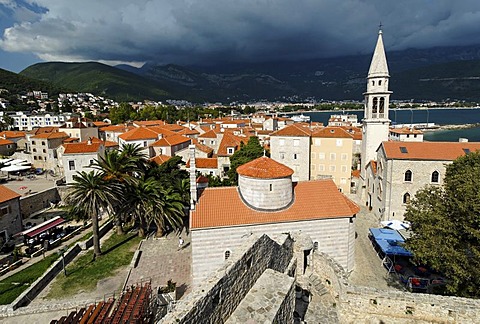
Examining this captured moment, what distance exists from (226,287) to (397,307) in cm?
887

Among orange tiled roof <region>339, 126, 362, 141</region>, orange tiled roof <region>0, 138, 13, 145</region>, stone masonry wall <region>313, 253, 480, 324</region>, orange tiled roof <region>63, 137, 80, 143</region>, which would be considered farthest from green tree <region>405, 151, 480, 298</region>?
orange tiled roof <region>0, 138, 13, 145</region>

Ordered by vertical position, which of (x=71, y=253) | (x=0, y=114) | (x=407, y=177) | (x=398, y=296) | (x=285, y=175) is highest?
(x=0, y=114)

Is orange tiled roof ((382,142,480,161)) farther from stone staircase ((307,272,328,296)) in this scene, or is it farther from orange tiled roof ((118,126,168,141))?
orange tiled roof ((118,126,168,141))

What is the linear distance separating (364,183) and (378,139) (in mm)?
5755

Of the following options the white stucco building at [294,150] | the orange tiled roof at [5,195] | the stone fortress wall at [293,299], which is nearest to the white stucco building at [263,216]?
the stone fortress wall at [293,299]

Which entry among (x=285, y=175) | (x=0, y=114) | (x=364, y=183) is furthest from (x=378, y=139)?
(x=0, y=114)

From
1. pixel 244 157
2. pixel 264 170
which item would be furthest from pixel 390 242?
pixel 244 157

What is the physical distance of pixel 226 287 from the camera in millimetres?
7910

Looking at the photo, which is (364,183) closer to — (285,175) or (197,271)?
(285,175)

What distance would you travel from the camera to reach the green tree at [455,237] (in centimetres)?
1321

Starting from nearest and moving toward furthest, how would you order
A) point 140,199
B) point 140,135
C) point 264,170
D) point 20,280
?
point 264,170 < point 20,280 < point 140,199 < point 140,135

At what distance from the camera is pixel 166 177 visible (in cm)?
3089

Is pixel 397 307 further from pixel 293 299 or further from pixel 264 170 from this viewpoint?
pixel 264 170

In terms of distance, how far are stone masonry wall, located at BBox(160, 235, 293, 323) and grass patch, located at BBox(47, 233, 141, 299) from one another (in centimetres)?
1322
